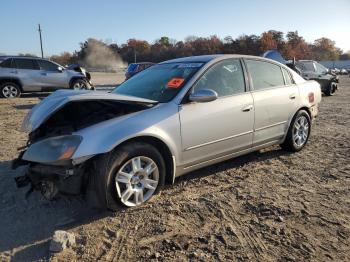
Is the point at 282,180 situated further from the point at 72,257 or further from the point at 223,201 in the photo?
the point at 72,257

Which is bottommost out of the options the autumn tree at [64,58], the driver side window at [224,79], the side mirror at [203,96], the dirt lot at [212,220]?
the dirt lot at [212,220]

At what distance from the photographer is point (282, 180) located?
4.89 metres

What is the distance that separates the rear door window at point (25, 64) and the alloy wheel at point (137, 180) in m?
12.5

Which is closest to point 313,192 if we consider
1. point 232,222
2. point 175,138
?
point 232,222

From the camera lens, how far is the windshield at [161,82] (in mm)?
4523

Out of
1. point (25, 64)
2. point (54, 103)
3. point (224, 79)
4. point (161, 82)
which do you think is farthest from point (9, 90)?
point (224, 79)

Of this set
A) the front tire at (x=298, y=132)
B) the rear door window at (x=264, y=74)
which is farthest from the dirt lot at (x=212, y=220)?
the rear door window at (x=264, y=74)

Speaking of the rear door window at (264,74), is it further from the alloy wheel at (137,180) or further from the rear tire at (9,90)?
the rear tire at (9,90)

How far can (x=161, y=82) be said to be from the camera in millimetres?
4812

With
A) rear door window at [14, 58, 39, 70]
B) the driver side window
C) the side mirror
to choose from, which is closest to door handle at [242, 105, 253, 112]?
the driver side window

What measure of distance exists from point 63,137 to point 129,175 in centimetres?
76

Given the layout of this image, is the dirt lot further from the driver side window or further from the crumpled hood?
the driver side window

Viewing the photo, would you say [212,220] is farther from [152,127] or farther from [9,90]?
[9,90]

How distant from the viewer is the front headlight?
3566 millimetres
